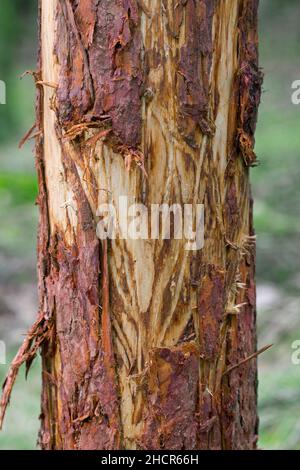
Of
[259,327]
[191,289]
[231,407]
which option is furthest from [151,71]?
[259,327]

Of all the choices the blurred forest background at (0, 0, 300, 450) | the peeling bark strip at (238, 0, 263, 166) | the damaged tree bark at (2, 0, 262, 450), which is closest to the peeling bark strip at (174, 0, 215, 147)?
the damaged tree bark at (2, 0, 262, 450)

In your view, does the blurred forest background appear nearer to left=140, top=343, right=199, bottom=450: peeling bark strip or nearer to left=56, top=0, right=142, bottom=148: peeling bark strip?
left=56, top=0, right=142, bottom=148: peeling bark strip

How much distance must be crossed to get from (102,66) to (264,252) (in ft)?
10.9

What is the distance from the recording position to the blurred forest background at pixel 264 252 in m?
3.22

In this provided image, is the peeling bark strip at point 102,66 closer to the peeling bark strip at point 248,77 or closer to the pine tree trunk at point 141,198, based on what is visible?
the pine tree trunk at point 141,198

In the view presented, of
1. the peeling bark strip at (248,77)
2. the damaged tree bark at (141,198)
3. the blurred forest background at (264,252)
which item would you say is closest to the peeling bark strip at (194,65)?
the damaged tree bark at (141,198)

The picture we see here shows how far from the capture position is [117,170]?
159 centimetres

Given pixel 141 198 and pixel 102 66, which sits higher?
pixel 102 66

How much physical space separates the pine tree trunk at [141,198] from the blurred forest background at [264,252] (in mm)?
402

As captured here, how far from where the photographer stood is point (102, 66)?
1.55 meters

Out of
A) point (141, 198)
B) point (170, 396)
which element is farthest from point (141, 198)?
point (170, 396)

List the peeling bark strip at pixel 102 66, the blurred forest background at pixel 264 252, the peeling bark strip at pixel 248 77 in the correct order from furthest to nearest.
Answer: the blurred forest background at pixel 264 252 → the peeling bark strip at pixel 248 77 → the peeling bark strip at pixel 102 66

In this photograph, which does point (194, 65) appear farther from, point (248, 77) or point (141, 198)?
point (141, 198)
